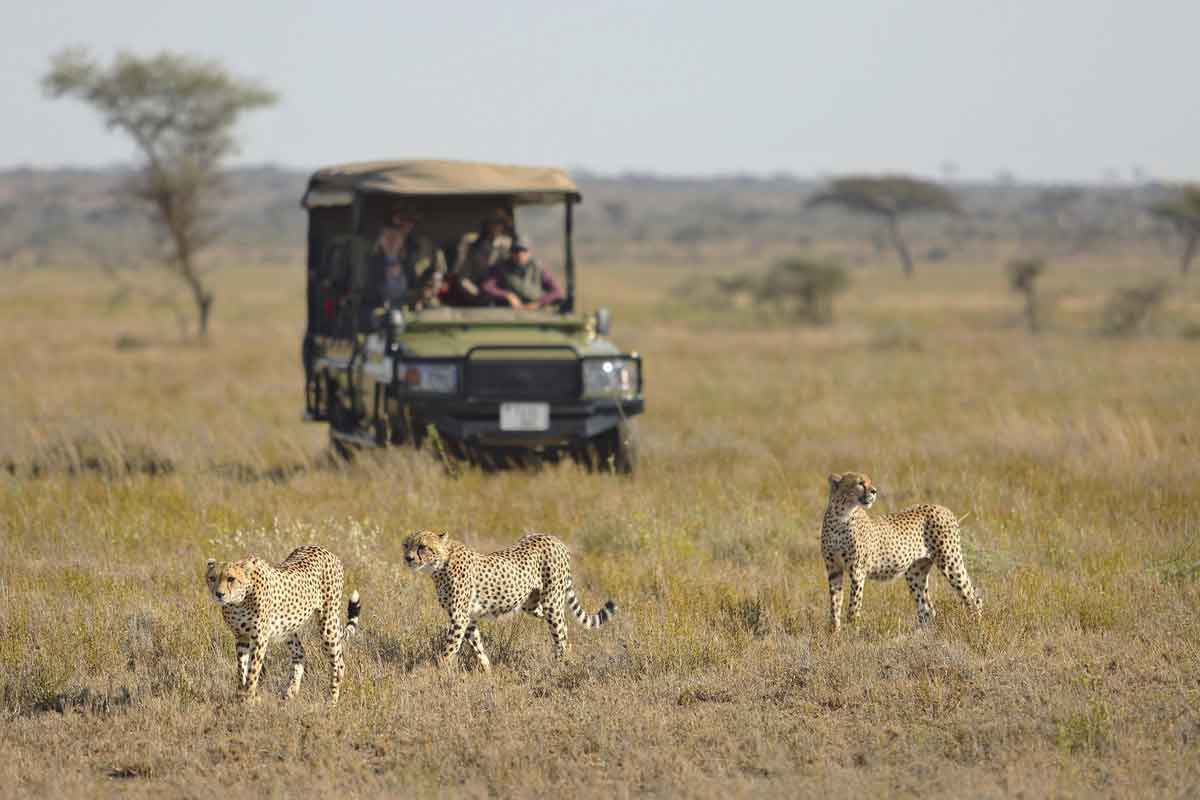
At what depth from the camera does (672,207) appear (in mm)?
159750

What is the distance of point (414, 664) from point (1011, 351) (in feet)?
67.9

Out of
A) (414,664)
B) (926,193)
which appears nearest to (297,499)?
(414,664)

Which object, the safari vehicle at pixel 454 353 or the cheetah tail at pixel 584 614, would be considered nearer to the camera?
the cheetah tail at pixel 584 614

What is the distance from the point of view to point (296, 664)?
256 inches

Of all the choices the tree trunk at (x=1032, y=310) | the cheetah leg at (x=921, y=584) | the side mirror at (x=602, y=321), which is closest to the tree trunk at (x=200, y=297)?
the tree trunk at (x=1032, y=310)

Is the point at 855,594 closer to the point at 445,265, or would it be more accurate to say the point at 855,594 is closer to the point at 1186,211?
the point at 445,265

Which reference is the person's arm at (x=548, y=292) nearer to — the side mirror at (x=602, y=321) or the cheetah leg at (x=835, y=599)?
the side mirror at (x=602, y=321)

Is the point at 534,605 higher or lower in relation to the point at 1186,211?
lower

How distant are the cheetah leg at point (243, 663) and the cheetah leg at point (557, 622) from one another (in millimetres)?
1232

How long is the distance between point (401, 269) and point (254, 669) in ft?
22.1

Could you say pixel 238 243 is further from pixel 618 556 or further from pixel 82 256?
pixel 618 556

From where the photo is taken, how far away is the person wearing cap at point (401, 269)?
12.5 metres

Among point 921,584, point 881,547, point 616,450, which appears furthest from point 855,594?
point 616,450

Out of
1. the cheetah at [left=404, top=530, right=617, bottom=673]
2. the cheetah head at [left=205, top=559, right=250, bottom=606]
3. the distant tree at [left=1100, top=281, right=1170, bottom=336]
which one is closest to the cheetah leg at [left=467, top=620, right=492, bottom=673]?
the cheetah at [left=404, top=530, right=617, bottom=673]
